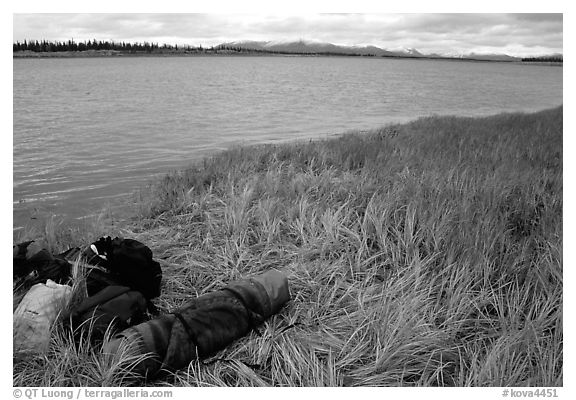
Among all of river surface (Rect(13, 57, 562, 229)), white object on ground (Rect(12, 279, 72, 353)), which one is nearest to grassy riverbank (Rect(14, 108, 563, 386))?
white object on ground (Rect(12, 279, 72, 353))

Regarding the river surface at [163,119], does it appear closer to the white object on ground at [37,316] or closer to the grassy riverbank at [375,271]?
the grassy riverbank at [375,271]

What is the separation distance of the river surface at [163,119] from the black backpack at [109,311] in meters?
3.40

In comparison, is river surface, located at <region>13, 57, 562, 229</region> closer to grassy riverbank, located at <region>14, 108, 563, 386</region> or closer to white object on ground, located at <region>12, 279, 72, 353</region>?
grassy riverbank, located at <region>14, 108, 563, 386</region>

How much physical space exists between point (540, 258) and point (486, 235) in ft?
1.48

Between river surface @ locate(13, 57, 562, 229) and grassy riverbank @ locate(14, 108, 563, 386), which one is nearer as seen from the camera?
grassy riverbank @ locate(14, 108, 563, 386)

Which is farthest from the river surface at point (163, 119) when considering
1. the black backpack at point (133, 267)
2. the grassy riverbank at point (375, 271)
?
the black backpack at point (133, 267)

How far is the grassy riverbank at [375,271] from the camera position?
2.46 meters

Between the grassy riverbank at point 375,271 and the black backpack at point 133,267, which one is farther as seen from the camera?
the black backpack at point 133,267

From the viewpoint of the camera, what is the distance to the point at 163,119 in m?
13.5

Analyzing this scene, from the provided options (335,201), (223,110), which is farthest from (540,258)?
(223,110)

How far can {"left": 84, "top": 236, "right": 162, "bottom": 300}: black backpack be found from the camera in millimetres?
3137

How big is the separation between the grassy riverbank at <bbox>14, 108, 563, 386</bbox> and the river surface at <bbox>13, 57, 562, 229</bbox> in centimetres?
193

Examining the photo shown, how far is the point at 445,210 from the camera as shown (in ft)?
12.4

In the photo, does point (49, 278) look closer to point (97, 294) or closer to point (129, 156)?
point (97, 294)
